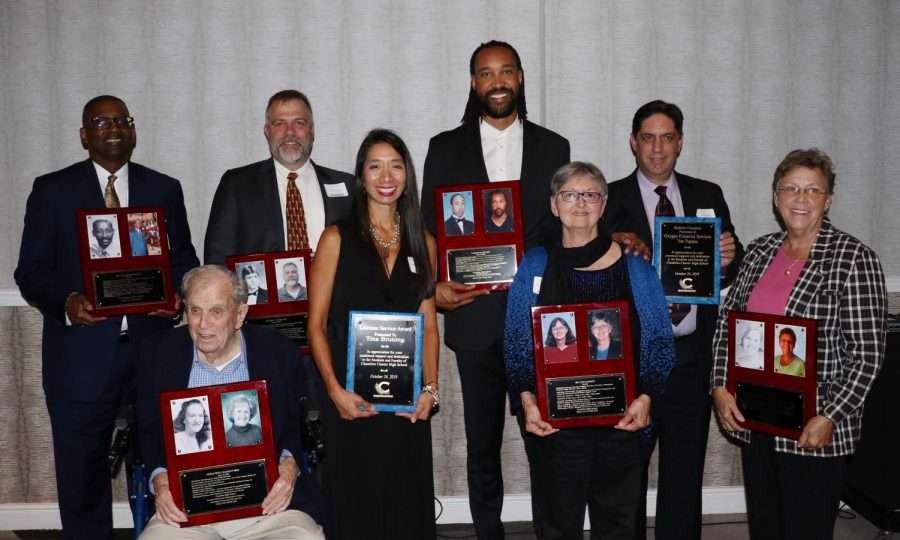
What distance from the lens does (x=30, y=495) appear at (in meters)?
4.70

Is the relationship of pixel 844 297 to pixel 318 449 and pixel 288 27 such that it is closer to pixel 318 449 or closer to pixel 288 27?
pixel 318 449

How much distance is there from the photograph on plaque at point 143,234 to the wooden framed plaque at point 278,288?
38 cm

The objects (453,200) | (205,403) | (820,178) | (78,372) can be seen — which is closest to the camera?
(205,403)

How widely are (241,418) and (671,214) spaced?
7.11 ft

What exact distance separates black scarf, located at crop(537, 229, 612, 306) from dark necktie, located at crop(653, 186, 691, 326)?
0.71m

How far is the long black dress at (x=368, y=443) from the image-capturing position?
3.18 metres

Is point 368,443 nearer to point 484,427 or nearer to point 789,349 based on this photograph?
point 484,427

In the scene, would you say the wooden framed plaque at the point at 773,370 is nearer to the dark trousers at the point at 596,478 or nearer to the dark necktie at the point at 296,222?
the dark trousers at the point at 596,478

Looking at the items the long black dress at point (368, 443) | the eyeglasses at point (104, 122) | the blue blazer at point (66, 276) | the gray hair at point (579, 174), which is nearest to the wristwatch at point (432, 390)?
the long black dress at point (368, 443)

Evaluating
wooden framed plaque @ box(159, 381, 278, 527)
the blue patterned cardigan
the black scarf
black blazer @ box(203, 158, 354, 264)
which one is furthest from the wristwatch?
black blazer @ box(203, 158, 354, 264)

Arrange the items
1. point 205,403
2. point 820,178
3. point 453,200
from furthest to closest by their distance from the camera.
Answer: point 453,200 < point 820,178 < point 205,403

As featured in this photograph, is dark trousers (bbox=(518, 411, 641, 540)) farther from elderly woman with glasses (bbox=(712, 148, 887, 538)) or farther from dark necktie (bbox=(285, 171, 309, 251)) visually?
dark necktie (bbox=(285, 171, 309, 251))

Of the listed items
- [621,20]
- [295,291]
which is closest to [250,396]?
[295,291]

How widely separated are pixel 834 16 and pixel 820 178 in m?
2.17
